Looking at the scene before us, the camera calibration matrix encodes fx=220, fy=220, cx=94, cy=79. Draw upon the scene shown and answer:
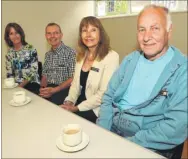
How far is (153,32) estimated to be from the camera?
106cm

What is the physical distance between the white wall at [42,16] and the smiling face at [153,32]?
8.69 feet

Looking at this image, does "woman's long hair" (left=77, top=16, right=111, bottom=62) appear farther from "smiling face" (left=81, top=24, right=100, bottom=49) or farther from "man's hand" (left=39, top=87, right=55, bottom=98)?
"man's hand" (left=39, top=87, right=55, bottom=98)

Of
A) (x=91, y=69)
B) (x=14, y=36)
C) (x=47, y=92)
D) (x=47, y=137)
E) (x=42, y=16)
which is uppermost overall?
(x=42, y=16)

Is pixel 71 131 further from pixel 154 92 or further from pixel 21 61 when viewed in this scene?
pixel 21 61

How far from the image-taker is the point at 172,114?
97 cm

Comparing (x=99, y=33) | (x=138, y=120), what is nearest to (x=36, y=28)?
(x=99, y=33)

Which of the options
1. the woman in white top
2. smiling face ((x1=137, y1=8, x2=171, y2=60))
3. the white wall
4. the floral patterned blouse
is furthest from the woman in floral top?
smiling face ((x1=137, y1=8, x2=171, y2=60))

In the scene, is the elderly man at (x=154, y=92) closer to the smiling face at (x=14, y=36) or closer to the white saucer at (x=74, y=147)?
the white saucer at (x=74, y=147)

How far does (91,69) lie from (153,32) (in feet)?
2.24

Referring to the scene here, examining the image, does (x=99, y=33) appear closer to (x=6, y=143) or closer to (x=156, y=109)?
(x=156, y=109)

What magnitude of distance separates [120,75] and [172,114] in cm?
39

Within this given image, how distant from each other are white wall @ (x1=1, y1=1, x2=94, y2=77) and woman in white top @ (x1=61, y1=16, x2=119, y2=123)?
1.91m

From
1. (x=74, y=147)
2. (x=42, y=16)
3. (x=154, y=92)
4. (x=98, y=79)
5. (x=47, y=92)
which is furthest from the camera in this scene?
(x=42, y=16)

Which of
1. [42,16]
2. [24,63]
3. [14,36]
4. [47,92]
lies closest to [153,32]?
[47,92]
